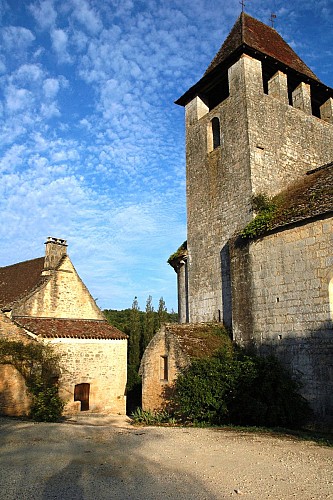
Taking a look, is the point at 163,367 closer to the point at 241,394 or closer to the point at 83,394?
the point at 241,394

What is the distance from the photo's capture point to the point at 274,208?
40.3ft

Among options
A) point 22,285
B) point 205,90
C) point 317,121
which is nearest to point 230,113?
point 205,90

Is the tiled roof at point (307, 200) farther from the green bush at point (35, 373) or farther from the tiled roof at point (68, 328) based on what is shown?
the tiled roof at point (68, 328)

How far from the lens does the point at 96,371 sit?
19031 millimetres

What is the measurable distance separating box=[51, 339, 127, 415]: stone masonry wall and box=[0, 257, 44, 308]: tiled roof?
394 centimetres

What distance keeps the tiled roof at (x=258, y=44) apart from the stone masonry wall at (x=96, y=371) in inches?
509

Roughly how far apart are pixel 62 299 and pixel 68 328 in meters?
2.07

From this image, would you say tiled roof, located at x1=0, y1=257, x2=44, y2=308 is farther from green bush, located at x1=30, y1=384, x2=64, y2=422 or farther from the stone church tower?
the stone church tower

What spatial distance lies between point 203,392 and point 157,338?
301 cm

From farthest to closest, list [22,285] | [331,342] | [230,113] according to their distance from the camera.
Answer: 1. [22,285]
2. [230,113]
3. [331,342]

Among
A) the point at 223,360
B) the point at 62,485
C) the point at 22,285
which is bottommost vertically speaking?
the point at 62,485

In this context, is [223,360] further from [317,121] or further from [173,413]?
[317,121]

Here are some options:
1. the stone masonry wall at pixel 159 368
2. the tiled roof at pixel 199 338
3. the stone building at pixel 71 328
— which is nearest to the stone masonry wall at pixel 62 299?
the stone building at pixel 71 328

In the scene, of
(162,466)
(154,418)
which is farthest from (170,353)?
(162,466)
